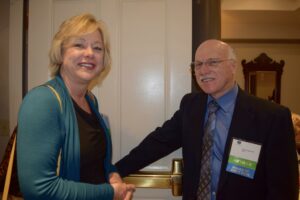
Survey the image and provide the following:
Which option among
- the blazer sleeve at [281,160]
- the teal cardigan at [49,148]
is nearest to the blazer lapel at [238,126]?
the blazer sleeve at [281,160]

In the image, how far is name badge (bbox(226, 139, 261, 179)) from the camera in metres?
1.44

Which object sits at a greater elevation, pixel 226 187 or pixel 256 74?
pixel 256 74

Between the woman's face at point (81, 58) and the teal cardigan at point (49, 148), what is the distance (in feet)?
0.37

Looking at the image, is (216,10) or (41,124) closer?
(41,124)

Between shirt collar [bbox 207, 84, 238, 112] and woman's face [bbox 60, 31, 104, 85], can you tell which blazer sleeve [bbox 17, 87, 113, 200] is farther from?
shirt collar [bbox 207, 84, 238, 112]

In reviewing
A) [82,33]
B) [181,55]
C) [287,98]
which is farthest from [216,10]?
[287,98]

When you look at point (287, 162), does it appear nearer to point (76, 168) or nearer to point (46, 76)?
point (76, 168)

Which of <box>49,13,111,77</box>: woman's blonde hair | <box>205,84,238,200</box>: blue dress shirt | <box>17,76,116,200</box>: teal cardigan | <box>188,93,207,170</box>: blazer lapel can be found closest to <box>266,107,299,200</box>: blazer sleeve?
<box>205,84,238,200</box>: blue dress shirt

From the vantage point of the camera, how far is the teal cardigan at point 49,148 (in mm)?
945

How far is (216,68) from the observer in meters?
1.57

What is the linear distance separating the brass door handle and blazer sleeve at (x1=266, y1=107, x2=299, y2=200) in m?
0.61

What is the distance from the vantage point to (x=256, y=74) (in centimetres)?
514

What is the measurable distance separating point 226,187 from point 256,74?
13.5 feet

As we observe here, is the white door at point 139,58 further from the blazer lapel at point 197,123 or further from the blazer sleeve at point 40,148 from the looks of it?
the blazer sleeve at point 40,148
